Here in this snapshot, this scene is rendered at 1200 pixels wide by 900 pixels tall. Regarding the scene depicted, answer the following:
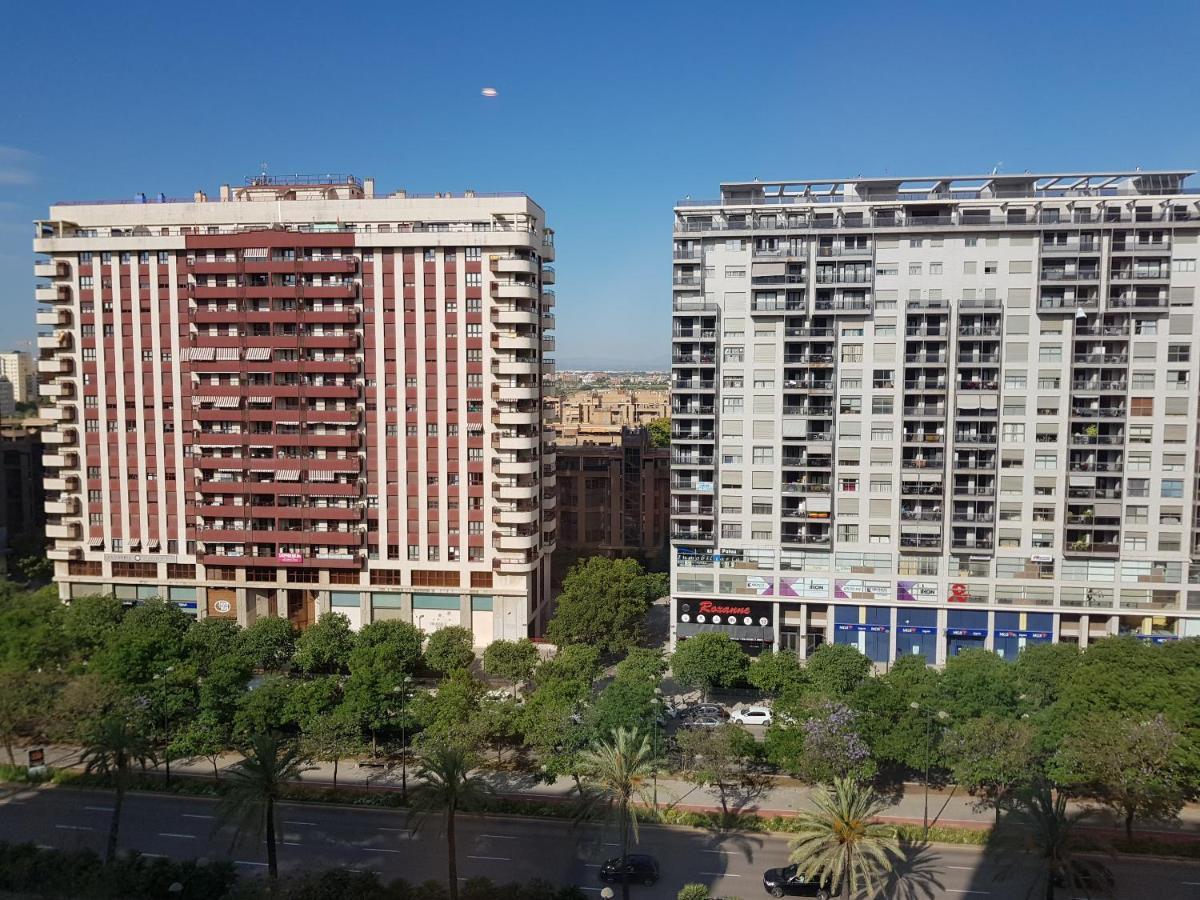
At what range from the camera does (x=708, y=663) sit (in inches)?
2181

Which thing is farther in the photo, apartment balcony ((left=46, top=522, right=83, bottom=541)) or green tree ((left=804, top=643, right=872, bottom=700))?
apartment balcony ((left=46, top=522, right=83, bottom=541))

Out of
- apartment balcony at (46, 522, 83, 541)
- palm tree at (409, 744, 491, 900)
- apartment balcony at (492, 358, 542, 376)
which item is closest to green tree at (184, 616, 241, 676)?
apartment balcony at (46, 522, 83, 541)

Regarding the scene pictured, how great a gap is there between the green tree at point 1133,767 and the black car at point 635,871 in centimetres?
1996

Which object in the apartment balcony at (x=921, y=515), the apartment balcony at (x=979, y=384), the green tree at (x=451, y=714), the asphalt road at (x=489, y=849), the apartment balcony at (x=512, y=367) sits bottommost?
the asphalt road at (x=489, y=849)

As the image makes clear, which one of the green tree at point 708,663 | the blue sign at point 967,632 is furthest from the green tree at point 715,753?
the blue sign at point 967,632

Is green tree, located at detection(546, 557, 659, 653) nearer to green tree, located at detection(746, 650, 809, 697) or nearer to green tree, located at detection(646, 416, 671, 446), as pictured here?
green tree, located at detection(746, 650, 809, 697)

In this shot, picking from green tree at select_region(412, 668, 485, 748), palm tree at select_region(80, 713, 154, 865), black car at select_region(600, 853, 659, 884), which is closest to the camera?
black car at select_region(600, 853, 659, 884)

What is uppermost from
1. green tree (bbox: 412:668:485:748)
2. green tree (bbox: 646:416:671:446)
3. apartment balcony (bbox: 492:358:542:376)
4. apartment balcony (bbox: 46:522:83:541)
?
apartment balcony (bbox: 492:358:542:376)

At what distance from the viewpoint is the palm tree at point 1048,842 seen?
31328mm

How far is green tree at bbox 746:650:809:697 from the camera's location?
5156cm

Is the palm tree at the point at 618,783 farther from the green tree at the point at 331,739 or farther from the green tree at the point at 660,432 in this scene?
the green tree at the point at 660,432

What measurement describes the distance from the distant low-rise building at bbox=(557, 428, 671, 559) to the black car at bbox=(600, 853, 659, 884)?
56154mm

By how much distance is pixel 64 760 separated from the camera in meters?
49.0

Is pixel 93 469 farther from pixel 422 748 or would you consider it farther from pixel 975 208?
pixel 975 208
